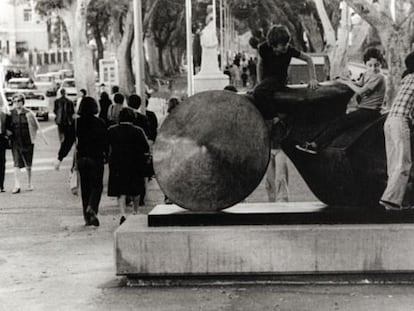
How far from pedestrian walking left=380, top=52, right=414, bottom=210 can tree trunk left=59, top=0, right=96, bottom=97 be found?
87.8ft

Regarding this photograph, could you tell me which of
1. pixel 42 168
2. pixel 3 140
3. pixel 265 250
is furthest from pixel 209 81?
pixel 265 250

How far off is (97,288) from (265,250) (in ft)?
5.09

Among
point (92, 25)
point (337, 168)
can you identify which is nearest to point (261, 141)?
point (337, 168)

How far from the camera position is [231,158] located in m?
9.87

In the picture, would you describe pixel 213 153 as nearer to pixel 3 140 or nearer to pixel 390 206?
pixel 390 206

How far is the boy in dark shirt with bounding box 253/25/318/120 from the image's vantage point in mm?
10273

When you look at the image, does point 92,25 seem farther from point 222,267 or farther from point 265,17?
point 222,267

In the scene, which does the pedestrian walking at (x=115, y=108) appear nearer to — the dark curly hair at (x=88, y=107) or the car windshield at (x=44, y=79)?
the dark curly hair at (x=88, y=107)

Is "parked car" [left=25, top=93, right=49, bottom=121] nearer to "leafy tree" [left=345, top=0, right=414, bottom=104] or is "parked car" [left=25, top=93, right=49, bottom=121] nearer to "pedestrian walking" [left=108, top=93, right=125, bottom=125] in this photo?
"leafy tree" [left=345, top=0, right=414, bottom=104]

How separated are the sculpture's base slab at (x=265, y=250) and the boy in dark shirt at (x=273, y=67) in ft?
4.65

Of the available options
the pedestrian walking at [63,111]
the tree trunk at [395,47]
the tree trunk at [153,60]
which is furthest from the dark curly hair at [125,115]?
the tree trunk at [153,60]

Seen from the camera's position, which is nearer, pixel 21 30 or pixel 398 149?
pixel 398 149

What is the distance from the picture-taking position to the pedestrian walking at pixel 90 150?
13312 millimetres

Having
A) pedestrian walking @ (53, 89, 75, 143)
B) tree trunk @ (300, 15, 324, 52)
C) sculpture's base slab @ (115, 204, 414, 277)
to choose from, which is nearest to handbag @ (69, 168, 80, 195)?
pedestrian walking @ (53, 89, 75, 143)
